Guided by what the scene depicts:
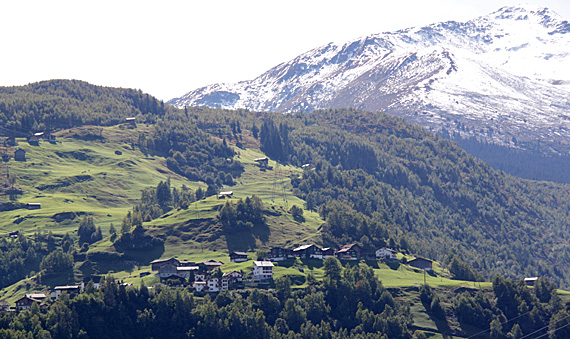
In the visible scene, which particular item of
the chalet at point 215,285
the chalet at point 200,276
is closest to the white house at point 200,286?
the chalet at point 215,285

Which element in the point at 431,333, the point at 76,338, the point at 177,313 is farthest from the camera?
the point at 431,333

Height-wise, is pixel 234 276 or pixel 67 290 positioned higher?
pixel 67 290

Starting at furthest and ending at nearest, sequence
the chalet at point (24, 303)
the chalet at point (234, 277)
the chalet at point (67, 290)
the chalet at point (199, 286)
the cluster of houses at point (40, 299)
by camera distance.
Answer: the chalet at point (234, 277)
the chalet at point (199, 286)
the chalet at point (67, 290)
the chalet at point (24, 303)
the cluster of houses at point (40, 299)

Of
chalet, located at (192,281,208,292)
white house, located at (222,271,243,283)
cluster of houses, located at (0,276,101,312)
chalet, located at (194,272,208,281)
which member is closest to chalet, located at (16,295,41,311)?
cluster of houses, located at (0,276,101,312)

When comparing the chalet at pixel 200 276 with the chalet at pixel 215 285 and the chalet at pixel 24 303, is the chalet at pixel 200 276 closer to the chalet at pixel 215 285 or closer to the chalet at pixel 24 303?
the chalet at pixel 215 285

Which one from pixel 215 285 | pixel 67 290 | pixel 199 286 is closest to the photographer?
pixel 67 290

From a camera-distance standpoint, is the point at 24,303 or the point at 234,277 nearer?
the point at 24,303

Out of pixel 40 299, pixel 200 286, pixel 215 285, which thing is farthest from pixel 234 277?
pixel 40 299

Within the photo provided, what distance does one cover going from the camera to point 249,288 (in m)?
195

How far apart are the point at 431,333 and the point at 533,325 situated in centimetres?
2837

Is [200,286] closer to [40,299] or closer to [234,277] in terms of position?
[234,277]

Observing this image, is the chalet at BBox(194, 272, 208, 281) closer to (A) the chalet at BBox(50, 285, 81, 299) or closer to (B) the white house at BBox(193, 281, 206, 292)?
(B) the white house at BBox(193, 281, 206, 292)

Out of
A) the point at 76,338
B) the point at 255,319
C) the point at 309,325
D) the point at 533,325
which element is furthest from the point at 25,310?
the point at 533,325

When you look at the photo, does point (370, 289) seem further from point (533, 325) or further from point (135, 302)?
point (135, 302)
